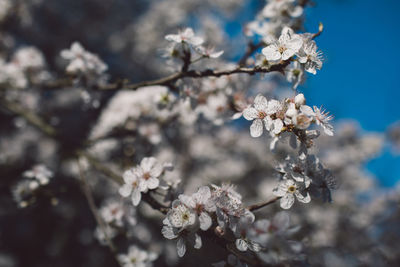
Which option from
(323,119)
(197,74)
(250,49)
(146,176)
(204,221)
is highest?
(250,49)

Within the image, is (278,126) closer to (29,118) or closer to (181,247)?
(181,247)

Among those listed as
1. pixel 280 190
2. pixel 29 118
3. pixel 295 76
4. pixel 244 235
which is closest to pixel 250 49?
pixel 295 76

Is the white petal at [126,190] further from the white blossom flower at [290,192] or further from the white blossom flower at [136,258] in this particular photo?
the white blossom flower at [290,192]

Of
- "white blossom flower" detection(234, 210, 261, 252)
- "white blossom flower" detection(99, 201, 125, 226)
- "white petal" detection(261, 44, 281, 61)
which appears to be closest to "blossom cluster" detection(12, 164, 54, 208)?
"white blossom flower" detection(99, 201, 125, 226)

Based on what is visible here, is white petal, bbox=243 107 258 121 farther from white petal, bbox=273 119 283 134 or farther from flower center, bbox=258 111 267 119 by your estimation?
white petal, bbox=273 119 283 134

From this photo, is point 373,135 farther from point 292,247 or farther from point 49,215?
point 49,215

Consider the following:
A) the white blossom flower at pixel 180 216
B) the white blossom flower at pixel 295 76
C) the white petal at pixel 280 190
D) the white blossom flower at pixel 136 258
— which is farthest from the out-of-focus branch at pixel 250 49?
the white blossom flower at pixel 136 258
